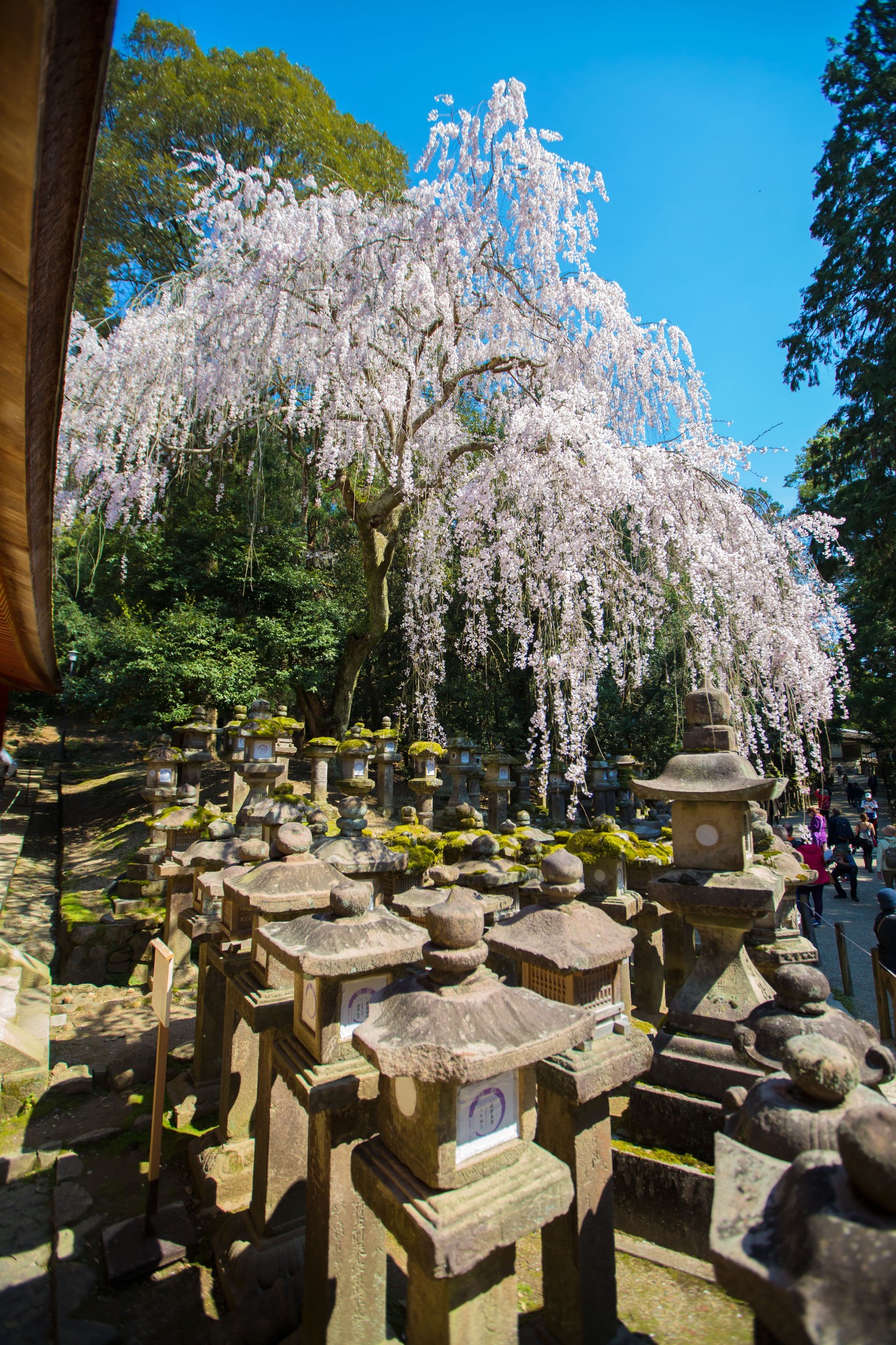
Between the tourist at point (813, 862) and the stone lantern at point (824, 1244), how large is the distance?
7.04 meters

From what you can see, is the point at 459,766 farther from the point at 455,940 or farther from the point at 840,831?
the point at 455,940

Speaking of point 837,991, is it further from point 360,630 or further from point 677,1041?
point 360,630

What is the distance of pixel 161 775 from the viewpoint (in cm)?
780

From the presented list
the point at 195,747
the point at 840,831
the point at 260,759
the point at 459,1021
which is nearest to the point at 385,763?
the point at 260,759

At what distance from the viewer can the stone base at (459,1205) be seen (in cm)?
141

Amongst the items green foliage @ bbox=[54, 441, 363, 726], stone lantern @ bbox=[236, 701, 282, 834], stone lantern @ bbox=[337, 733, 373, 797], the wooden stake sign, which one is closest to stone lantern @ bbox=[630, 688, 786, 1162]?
the wooden stake sign

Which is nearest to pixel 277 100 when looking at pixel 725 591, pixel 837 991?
pixel 725 591

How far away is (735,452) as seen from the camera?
5906 millimetres

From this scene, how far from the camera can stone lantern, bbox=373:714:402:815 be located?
30.1ft

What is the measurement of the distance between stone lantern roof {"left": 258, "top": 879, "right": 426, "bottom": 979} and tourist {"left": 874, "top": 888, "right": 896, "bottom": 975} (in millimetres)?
4035

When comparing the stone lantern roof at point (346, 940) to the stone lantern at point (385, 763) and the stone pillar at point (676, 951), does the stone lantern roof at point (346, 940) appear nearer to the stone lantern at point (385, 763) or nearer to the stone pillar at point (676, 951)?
the stone pillar at point (676, 951)

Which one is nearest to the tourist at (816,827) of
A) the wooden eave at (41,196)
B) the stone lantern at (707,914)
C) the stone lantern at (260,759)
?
the stone lantern at (707,914)

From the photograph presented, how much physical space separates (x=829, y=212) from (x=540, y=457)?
10092mm

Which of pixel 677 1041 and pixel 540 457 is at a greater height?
pixel 540 457
